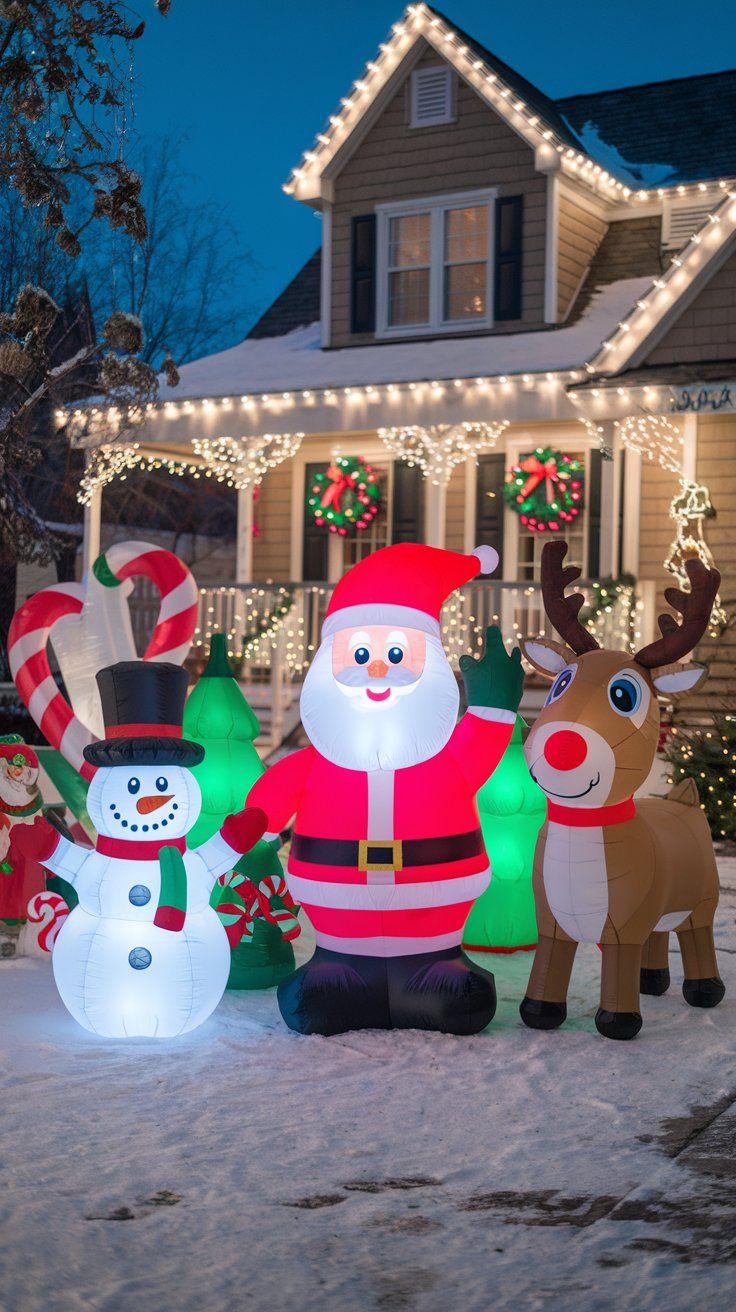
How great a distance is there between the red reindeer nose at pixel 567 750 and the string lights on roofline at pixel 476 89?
34.7ft

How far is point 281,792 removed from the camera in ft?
19.2

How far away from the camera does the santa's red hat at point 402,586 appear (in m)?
5.70

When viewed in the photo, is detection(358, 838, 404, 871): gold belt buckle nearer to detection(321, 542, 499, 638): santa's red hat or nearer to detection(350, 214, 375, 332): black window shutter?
detection(321, 542, 499, 638): santa's red hat

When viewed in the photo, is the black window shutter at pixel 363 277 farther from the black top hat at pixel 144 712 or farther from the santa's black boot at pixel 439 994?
the santa's black boot at pixel 439 994

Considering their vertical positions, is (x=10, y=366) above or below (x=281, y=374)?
below

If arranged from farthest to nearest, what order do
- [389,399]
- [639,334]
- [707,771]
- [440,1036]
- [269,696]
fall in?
[269,696], [389,399], [639,334], [707,771], [440,1036]

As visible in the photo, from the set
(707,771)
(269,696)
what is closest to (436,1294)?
(707,771)

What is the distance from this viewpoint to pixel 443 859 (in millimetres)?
5555

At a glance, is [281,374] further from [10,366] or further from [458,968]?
[458,968]

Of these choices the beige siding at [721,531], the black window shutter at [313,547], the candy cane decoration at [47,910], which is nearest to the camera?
the candy cane decoration at [47,910]

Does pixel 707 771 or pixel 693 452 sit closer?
pixel 707 771

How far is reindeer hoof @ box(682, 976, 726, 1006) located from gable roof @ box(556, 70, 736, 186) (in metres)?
11.3

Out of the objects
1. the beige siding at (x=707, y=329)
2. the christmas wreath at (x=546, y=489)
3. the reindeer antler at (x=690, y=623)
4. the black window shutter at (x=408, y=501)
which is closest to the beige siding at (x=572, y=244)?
the christmas wreath at (x=546, y=489)

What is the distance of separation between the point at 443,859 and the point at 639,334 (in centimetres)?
833
